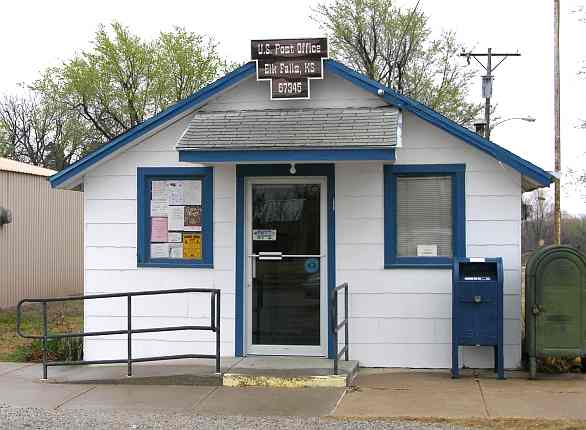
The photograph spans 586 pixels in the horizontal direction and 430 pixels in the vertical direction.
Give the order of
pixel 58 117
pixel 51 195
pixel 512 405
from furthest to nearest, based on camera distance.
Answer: pixel 58 117 → pixel 51 195 → pixel 512 405

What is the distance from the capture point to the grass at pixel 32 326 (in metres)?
11.9

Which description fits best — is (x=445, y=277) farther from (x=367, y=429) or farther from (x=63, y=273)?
(x=63, y=273)

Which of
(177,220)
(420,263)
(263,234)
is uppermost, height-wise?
(177,220)

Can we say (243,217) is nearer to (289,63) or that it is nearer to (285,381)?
(289,63)

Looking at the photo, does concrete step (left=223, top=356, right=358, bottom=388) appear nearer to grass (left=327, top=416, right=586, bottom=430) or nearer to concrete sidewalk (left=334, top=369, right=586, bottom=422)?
concrete sidewalk (left=334, top=369, right=586, bottom=422)

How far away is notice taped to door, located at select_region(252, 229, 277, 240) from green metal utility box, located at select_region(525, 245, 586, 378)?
3.19 m

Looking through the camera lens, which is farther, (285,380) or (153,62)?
(153,62)

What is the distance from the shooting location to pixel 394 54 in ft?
125

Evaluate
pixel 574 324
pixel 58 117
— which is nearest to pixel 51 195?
pixel 574 324

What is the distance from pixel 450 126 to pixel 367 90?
1.15 metres

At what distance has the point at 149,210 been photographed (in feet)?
35.4

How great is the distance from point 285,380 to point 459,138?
360cm

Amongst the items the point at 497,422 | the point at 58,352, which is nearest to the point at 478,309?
the point at 497,422

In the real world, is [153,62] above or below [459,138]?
above
